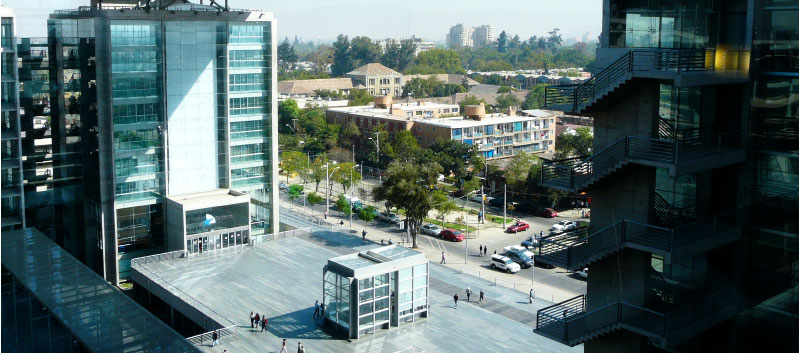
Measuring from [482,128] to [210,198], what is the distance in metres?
31.5

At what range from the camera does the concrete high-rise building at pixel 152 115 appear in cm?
3092

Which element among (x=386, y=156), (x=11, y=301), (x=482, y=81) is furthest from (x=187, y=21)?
(x=482, y=81)

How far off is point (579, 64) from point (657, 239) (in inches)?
6260

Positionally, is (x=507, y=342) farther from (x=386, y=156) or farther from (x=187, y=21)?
(x=386, y=156)

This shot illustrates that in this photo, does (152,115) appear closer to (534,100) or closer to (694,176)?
(694,176)

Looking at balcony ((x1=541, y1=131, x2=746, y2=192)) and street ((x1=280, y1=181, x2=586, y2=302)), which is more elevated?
balcony ((x1=541, y1=131, x2=746, y2=192))

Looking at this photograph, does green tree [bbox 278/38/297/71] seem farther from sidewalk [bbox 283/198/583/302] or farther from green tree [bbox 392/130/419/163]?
sidewalk [bbox 283/198/583/302]

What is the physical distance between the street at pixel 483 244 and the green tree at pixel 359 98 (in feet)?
121

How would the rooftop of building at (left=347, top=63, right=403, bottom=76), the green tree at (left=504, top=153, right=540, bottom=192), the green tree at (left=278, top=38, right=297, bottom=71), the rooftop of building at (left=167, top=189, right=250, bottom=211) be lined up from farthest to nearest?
the green tree at (left=278, top=38, right=297, bottom=71)
the rooftop of building at (left=347, top=63, right=403, bottom=76)
the green tree at (left=504, top=153, right=540, bottom=192)
the rooftop of building at (left=167, top=189, right=250, bottom=211)

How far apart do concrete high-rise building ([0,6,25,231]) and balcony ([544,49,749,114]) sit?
958 inches

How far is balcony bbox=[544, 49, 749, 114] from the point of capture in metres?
10.7

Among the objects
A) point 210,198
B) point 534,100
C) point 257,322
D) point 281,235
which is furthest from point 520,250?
point 534,100

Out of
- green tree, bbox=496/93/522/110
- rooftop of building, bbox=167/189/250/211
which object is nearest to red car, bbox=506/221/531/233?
rooftop of building, bbox=167/189/250/211

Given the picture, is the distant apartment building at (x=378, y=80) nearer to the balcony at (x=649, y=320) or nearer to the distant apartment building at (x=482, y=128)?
the distant apartment building at (x=482, y=128)
